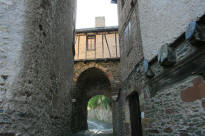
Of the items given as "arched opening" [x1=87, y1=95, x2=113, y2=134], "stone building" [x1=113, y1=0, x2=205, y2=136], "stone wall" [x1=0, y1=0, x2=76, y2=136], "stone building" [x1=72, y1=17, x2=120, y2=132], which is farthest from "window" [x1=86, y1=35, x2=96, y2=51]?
"arched opening" [x1=87, y1=95, x2=113, y2=134]

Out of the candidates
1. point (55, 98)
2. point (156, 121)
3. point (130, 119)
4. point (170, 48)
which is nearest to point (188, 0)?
point (170, 48)

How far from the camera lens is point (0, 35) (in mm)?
2500

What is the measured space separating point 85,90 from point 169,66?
846 cm

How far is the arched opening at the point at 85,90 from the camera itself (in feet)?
30.9

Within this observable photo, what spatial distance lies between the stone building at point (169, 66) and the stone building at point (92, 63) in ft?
10.9

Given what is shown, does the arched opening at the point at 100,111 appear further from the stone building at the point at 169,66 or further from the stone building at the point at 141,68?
the stone building at the point at 141,68

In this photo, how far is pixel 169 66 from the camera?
346 cm

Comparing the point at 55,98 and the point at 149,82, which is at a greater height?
the point at 149,82

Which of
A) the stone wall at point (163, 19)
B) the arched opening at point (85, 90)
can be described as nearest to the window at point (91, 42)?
the arched opening at point (85, 90)

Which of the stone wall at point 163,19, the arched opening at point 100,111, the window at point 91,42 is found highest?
the window at point 91,42

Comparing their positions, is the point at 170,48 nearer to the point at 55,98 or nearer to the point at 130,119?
the point at 55,98

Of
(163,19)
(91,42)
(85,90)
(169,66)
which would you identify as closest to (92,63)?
(91,42)

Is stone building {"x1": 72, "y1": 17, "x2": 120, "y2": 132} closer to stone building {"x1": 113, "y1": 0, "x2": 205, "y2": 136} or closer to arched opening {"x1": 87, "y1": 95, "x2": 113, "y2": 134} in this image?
stone building {"x1": 113, "y1": 0, "x2": 205, "y2": 136}

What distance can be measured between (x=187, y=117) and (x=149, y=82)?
4.91ft
